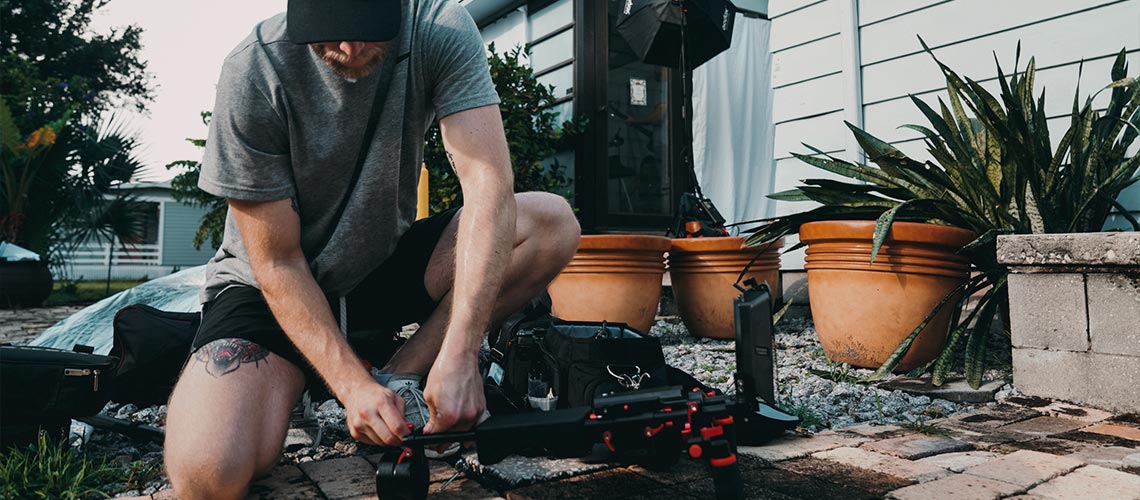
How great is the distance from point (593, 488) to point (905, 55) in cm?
360

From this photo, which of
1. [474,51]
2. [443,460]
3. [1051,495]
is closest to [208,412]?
[443,460]

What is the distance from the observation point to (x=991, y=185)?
2670 mm

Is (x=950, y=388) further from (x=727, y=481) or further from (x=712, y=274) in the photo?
(x=727, y=481)

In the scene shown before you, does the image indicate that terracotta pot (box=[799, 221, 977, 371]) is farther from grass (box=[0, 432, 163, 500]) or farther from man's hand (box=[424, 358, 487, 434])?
grass (box=[0, 432, 163, 500])

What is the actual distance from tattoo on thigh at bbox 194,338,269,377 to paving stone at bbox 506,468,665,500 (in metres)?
0.64

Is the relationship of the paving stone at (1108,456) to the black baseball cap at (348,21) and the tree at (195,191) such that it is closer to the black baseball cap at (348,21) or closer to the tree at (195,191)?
the black baseball cap at (348,21)

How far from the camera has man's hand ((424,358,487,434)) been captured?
49.4 inches

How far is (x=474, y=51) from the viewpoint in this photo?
1.66 m

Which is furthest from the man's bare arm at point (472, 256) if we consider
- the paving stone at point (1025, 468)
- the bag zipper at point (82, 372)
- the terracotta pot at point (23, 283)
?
the terracotta pot at point (23, 283)

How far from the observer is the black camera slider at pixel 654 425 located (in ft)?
3.65

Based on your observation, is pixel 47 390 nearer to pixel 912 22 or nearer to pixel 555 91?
pixel 912 22

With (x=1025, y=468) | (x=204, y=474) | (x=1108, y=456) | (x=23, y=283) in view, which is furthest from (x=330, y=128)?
(x=23, y=283)

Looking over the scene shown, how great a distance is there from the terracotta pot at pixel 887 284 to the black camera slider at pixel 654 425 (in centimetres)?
174

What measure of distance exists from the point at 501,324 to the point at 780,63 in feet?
11.6
